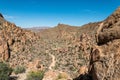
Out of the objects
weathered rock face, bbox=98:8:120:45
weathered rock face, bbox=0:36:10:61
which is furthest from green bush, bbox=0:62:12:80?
weathered rock face, bbox=98:8:120:45

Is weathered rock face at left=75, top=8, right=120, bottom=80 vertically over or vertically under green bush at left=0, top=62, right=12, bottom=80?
over

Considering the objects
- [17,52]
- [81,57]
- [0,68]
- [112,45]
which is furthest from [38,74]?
[17,52]

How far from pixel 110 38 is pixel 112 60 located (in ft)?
9.09

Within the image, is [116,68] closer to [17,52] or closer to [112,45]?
[112,45]

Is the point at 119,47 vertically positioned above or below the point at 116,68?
above

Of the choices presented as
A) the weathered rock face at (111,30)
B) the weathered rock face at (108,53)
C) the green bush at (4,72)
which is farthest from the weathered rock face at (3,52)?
the weathered rock face at (108,53)

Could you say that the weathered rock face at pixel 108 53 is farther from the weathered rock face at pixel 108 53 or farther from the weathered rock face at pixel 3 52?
the weathered rock face at pixel 3 52

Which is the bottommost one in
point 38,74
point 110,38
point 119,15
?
point 38,74

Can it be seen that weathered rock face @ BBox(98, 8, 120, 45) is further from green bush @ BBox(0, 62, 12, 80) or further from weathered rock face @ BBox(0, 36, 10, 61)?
weathered rock face @ BBox(0, 36, 10, 61)

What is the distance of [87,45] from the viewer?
282 feet

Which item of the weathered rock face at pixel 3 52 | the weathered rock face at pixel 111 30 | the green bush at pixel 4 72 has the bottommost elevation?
the green bush at pixel 4 72

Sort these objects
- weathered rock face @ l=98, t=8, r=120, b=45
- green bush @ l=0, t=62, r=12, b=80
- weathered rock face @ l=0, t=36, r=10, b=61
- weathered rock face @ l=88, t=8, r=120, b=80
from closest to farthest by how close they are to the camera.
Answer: weathered rock face @ l=88, t=8, r=120, b=80, weathered rock face @ l=98, t=8, r=120, b=45, green bush @ l=0, t=62, r=12, b=80, weathered rock face @ l=0, t=36, r=10, b=61

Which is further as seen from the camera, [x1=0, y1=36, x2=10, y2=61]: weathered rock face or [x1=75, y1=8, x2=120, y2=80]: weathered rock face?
[x1=0, y1=36, x2=10, y2=61]: weathered rock face

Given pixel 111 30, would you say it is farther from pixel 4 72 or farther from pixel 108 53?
pixel 4 72
